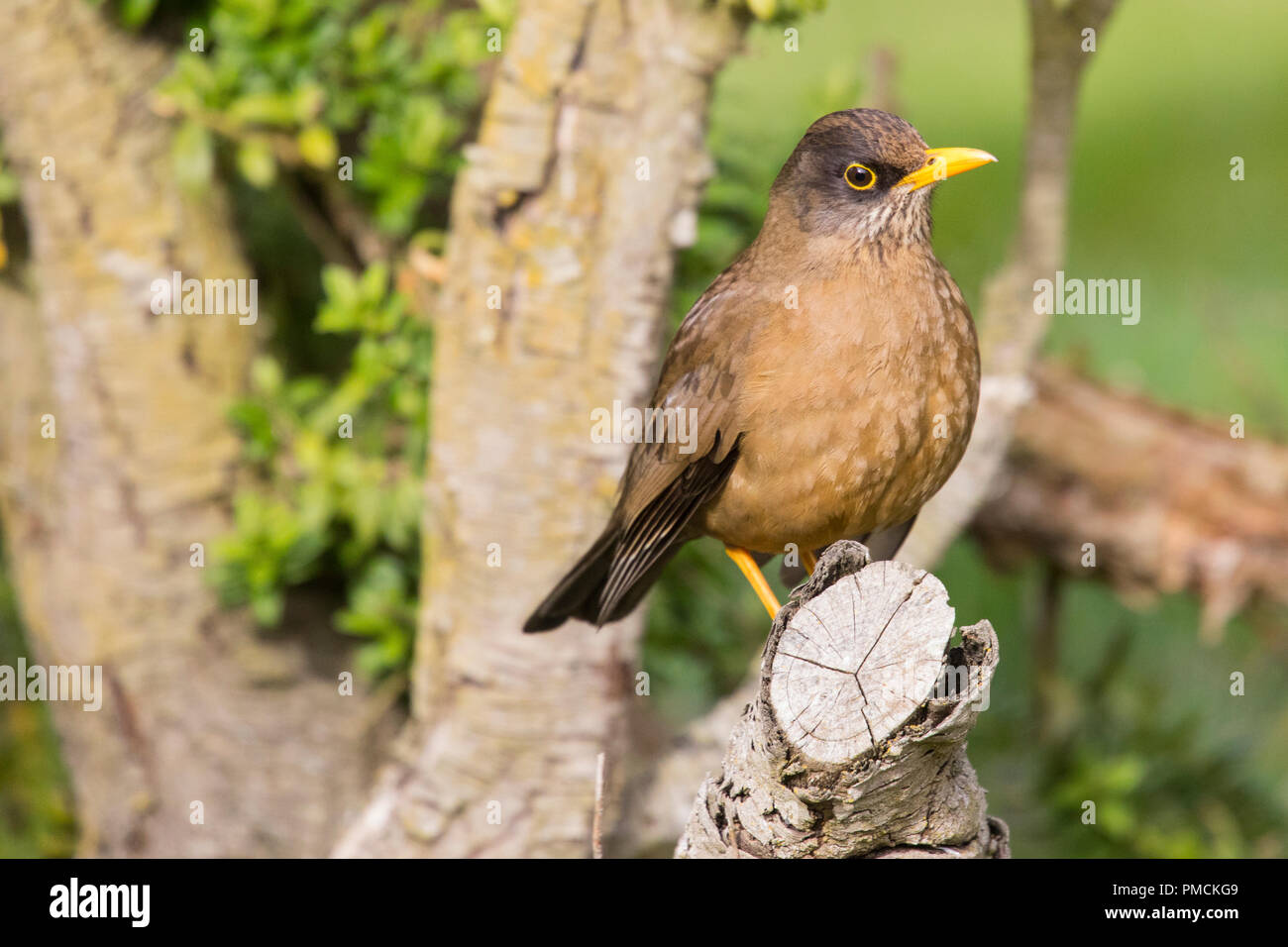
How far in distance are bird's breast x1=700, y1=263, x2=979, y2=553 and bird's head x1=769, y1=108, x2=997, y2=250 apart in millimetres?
147

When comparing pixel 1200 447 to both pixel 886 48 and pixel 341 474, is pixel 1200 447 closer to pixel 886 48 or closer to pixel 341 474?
pixel 886 48

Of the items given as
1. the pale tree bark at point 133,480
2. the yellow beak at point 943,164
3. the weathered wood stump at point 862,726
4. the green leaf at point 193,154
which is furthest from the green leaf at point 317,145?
the weathered wood stump at point 862,726

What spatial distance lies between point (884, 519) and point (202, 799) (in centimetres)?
330

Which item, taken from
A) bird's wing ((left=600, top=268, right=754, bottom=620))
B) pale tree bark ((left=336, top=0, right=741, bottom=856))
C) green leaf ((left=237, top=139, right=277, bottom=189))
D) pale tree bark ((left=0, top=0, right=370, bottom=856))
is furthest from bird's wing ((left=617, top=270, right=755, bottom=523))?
pale tree bark ((left=0, top=0, right=370, bottom=856))

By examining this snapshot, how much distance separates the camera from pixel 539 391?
4.20 m

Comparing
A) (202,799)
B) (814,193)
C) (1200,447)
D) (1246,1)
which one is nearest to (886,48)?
(1200,447)

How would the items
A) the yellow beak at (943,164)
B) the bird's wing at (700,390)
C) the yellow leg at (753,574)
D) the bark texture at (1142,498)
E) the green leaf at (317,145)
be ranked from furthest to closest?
the bark texture at (1142,498)
the green leaf at (317,145)
the yellow leg at (753,574)
the bird's wing at (700,390)
the yellow beak at (943,164)

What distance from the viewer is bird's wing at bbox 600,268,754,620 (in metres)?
3.27

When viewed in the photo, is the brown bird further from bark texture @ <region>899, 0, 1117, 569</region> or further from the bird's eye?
bark texture @ <region>899, 0, 1117, 569</region>

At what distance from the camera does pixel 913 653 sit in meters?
2.43

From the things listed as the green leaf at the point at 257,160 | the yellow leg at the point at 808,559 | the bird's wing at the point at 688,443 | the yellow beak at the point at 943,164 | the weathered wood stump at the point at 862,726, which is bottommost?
the weathered wood stump at the point at 862,726

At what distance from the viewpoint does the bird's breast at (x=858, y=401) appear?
3053 mm

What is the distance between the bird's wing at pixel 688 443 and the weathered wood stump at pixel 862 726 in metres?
0.55

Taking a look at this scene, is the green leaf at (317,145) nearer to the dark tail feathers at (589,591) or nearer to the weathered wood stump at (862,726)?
the dark tail feathers at (589,591)
